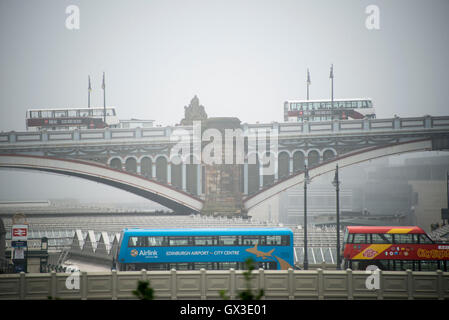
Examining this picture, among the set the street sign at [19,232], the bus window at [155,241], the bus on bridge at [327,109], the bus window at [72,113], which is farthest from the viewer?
the bus on bridge at [327,109]

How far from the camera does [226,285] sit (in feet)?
66.6

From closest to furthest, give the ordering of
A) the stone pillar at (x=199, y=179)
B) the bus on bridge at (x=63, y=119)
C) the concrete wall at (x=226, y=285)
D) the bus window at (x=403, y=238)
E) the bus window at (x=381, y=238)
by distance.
Answer: the concrete wall at (x=226, y=285)
the bus window at (x=403, y=238)
the bus window at (x=381, y=238)
the stone pillar at (x=199, y=179)
the bus on bridge at (x=63, y=119)

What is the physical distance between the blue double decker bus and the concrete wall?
4.84 m

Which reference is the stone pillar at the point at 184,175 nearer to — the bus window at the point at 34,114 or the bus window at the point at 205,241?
the bus window at the point at 34,114

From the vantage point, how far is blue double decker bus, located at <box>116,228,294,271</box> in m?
25.0

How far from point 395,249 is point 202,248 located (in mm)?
9969

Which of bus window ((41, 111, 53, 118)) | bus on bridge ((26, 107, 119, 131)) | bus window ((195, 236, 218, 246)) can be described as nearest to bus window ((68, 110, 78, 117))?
bus on bridge ((26, 107, 119, 131))

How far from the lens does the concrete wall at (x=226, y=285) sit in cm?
1980

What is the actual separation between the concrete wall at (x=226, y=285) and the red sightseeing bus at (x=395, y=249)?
214 inches

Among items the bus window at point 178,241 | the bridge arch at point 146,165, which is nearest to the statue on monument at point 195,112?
the bridge arch at point 146,165

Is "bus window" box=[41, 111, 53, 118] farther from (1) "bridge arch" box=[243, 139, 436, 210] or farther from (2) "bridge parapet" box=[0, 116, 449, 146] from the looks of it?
(1) "bridge arch" box=[243, 139, 436, 210]

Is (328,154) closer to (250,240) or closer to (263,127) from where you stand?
(263,127)

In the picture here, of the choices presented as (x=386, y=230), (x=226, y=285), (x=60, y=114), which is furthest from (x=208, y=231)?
(x=60, y=114)
